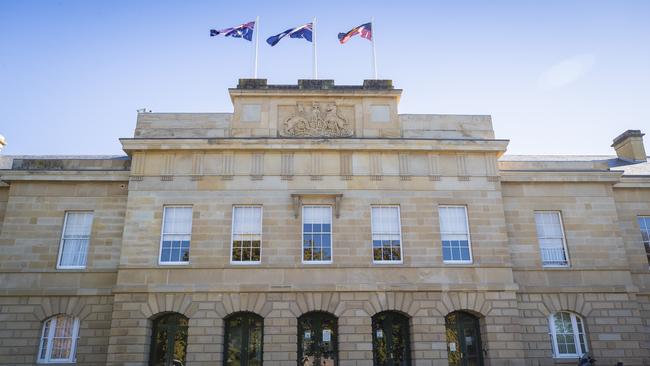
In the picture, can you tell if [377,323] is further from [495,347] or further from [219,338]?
[219,338]

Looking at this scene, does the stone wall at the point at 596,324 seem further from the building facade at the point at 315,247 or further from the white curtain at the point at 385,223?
the white curtain at the point at 385,223

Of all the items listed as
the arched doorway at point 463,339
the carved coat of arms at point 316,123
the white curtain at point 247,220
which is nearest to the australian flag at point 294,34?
the carved coat of arms at point 316,123

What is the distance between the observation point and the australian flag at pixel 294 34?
20.4 metres

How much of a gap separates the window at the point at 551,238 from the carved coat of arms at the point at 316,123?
8.37 m

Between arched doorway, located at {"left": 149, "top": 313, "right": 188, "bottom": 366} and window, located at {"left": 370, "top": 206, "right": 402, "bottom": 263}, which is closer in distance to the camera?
arched doorway, located at {"left": 149, "top": 313, "right": 188, "bottom": 366}

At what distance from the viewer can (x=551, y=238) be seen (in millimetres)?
19391

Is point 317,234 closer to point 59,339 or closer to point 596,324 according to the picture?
point 59,339

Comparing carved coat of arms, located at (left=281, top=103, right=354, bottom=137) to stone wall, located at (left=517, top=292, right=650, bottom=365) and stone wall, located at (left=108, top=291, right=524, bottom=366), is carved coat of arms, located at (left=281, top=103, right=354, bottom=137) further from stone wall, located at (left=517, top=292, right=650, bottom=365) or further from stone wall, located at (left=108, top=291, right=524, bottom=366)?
stone wall, located at (left=517, top=292, right=650, bottom=365)

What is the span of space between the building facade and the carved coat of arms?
78mm

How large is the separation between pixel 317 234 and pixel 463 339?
647 centimetres

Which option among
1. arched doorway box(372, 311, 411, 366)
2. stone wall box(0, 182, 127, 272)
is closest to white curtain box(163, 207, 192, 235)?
stone wall box(0, 182, 127, 272)

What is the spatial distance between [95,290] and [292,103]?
10018 mm

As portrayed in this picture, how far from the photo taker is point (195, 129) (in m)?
19.3

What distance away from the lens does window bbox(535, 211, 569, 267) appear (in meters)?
19.1
